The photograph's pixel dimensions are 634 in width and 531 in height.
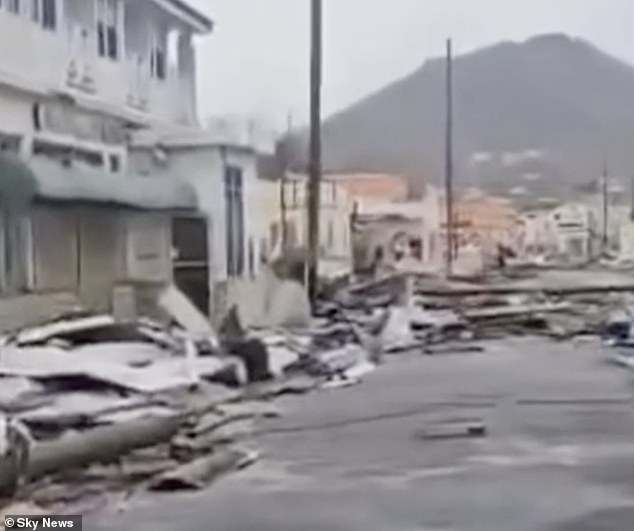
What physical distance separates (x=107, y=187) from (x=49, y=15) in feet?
1.94

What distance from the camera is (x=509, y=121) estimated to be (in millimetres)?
6336

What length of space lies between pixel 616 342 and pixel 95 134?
3143mm

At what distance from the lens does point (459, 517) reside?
338 centimetres

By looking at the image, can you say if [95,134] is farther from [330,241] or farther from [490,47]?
[330,241]

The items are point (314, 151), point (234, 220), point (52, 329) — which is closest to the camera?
point (52, 329)

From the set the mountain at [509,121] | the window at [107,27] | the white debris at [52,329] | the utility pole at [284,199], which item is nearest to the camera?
the white debris at [52,329]

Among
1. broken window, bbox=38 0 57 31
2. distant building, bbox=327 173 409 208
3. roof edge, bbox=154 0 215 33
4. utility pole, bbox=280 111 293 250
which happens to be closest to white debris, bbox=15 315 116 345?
broken window, bbox=38 0 57 31

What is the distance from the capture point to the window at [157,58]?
529cm

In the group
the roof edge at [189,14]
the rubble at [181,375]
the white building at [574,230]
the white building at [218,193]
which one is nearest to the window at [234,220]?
the white building at [218,193]

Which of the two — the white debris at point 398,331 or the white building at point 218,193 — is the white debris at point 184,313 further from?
the white debris at point 398,331

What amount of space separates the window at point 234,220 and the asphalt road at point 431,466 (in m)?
0.76

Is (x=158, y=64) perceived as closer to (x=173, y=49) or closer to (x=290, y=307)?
(x=173, y=49)

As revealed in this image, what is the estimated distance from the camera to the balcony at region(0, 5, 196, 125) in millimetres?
4719

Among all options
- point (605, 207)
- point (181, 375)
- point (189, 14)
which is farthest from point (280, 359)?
point (605, 207)
